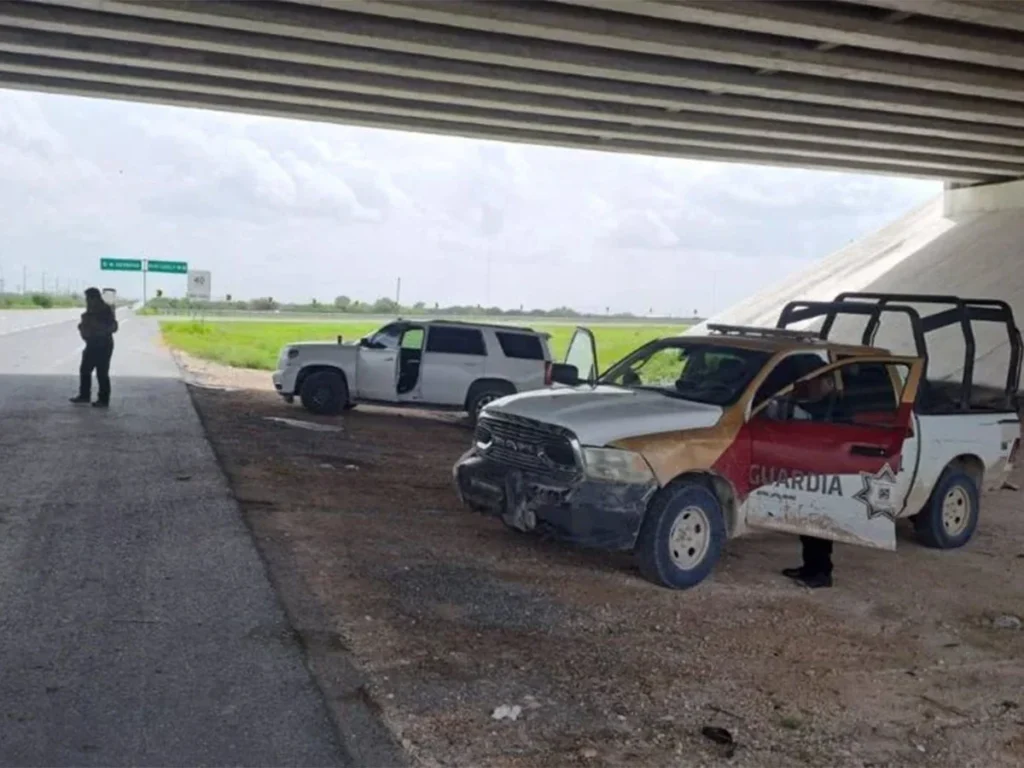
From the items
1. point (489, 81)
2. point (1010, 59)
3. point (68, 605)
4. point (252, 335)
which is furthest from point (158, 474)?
point (252, 335)

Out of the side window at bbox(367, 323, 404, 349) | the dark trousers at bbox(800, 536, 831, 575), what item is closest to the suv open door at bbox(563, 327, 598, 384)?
the side window at bbox(367, 323, 404, 349)

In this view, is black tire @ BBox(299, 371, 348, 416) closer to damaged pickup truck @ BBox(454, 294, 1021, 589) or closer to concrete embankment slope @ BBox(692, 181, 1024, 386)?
damaged pickup truck @ BBox(454, 294, 1021, 589)

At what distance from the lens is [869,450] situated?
8328 millimetres

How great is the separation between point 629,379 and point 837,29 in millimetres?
9896

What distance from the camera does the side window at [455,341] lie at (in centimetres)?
1850

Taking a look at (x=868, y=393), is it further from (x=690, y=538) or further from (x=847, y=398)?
(x=690, y=538)

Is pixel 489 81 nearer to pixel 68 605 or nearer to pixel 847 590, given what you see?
pixel 847 590

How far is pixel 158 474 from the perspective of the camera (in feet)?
36.8

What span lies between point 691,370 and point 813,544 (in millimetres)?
1720

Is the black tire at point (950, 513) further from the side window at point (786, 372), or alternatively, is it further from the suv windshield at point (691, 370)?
the suv windshield at point (691, 370)

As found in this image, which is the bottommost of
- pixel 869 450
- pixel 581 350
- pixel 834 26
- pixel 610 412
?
pixel 869 450

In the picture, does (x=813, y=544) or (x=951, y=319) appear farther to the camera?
(x=951, y=319)

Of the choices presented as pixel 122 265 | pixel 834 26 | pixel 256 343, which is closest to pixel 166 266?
pixel 122 265

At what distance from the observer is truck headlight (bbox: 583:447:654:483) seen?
25.1 feet
